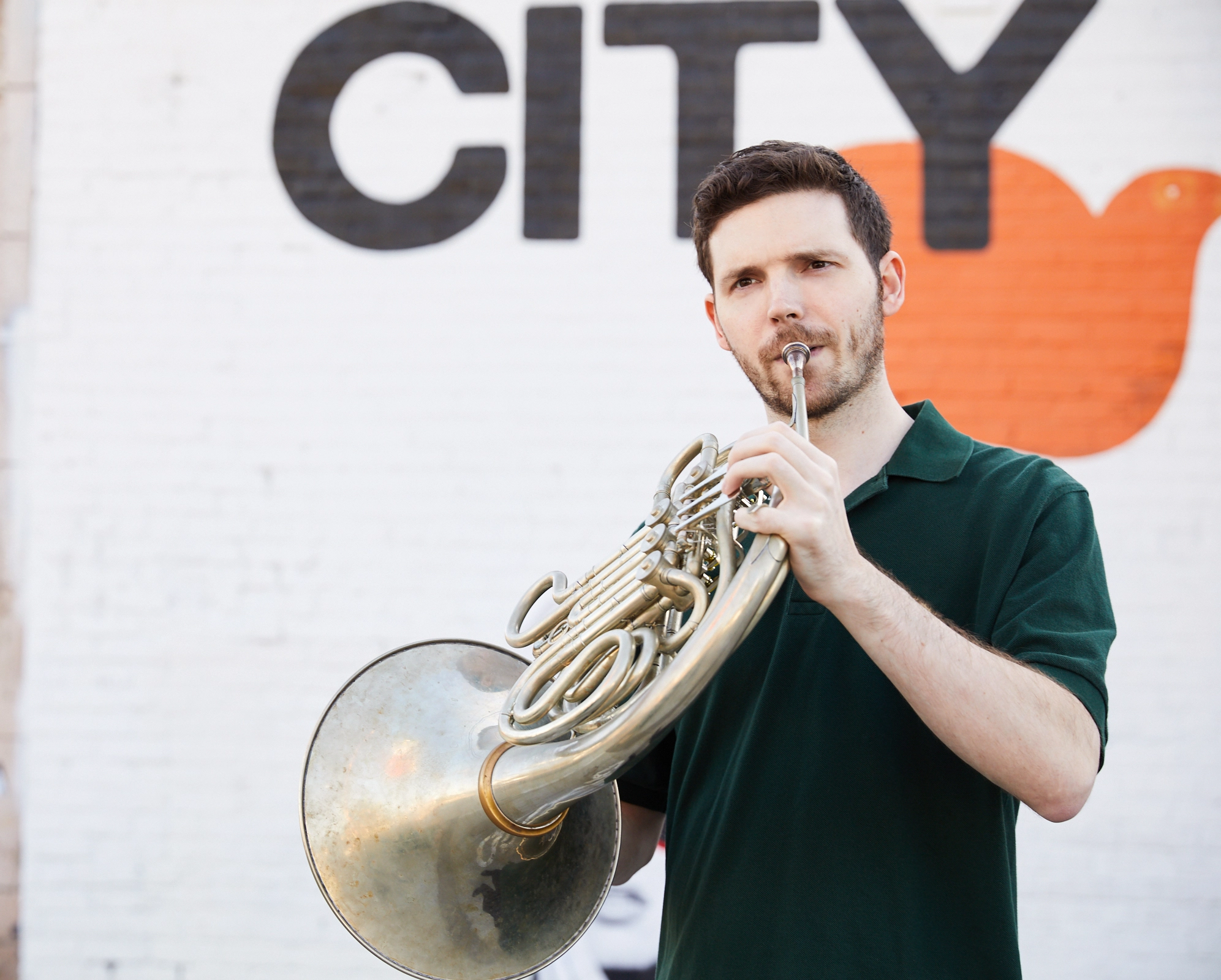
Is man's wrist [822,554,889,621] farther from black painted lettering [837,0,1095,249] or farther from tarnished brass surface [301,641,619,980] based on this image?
black painted lettering [837,0,1095,249]

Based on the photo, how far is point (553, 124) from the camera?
12.8 ft

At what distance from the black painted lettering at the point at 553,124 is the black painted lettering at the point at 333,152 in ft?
0.39

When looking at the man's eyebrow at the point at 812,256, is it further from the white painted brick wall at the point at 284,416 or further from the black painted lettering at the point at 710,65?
the black painted lettering at the point at 710,65

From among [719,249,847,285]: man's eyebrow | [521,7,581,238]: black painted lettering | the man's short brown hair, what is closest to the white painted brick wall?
[521,7,581,238]: black painted lettering

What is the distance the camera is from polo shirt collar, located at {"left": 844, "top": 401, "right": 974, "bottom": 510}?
5.34ft

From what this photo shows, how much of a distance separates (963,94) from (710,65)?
2.97ft

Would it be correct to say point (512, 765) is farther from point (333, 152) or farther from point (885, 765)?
point (333, 152)

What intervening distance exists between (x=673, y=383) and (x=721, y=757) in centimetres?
230

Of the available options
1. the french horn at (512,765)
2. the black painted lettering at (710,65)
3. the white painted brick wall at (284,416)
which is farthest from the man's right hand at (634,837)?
the black painted lettering at (710,65)

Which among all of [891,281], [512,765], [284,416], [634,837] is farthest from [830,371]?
[284,416]

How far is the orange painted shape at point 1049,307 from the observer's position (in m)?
3.62

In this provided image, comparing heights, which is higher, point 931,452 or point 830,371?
point 830,371

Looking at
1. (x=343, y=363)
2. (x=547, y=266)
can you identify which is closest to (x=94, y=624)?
(x=343, y=363)

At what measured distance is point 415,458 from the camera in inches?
152
